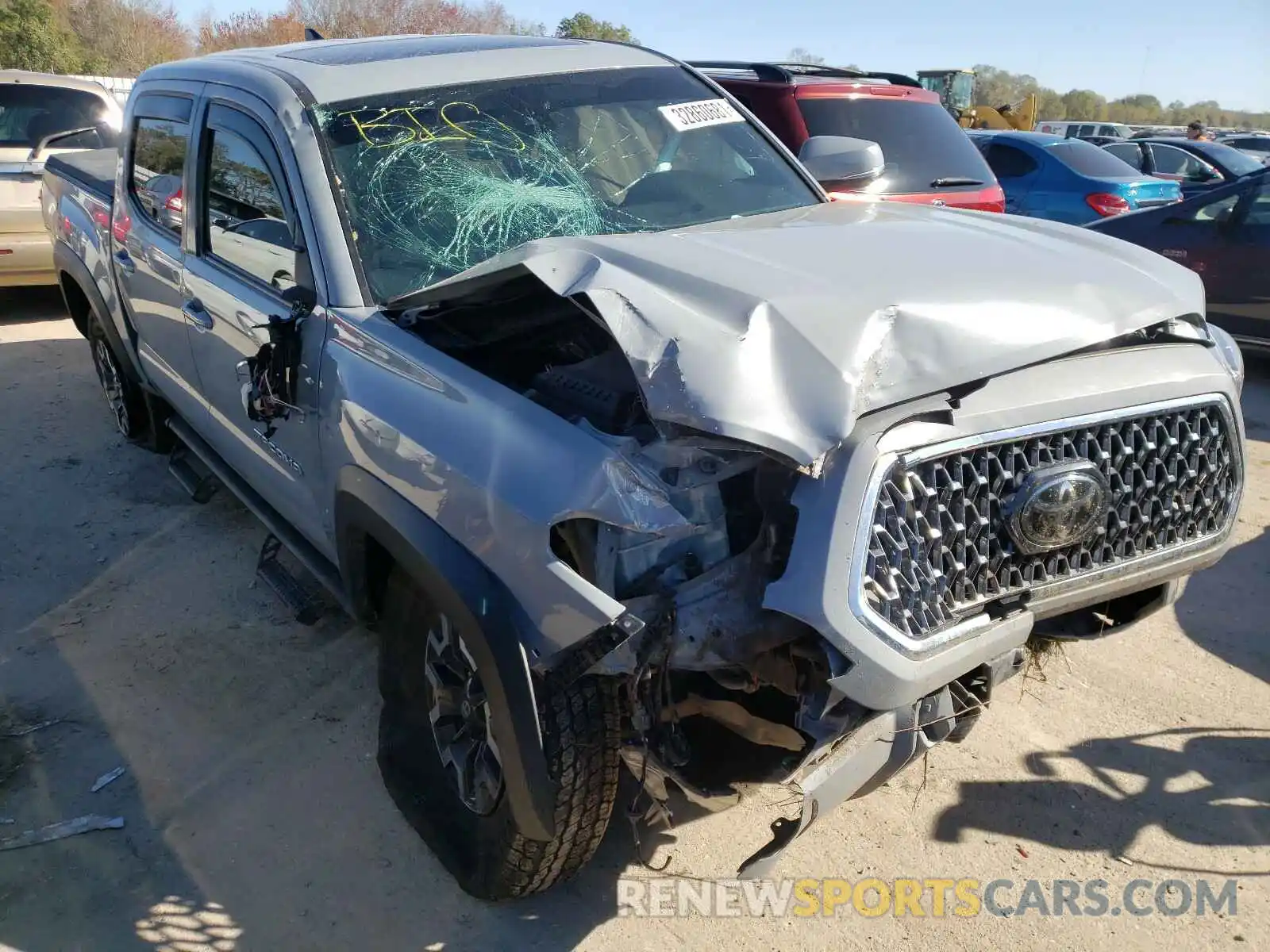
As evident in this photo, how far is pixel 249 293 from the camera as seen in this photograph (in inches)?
123

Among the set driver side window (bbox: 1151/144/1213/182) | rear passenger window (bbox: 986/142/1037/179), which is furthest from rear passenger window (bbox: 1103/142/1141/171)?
rear passenger window (bbox: 986/142/1037/179)

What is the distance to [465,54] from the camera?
10.8ft

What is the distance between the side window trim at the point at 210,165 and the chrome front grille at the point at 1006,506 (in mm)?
1876

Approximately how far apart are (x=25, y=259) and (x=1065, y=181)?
358 inches

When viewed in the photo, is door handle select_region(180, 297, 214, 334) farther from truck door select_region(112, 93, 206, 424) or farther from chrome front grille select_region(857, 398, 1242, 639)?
chrome front grille select_region(857, 398, 1242, 639)

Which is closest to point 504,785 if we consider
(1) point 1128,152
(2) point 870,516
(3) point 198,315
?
(2) point 870,516

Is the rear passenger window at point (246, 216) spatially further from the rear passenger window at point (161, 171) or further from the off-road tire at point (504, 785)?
the off-road tire at point (504, 785)

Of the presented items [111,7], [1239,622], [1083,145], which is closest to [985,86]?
[111,7]

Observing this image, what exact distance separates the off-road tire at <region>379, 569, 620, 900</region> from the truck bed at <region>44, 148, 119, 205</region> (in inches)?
136

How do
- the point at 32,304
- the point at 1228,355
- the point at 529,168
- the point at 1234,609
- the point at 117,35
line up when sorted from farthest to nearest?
the point at 117,35
the point at 32,304
the point at 1234,609
the point at 529,168
the point at 1228,355

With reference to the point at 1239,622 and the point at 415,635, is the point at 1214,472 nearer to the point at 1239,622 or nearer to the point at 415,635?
the point at 1239,622

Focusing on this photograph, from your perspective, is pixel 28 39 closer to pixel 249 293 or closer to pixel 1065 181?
pixel 1065 181

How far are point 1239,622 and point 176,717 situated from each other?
3.85 metres

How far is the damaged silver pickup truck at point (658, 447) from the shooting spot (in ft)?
6.18
